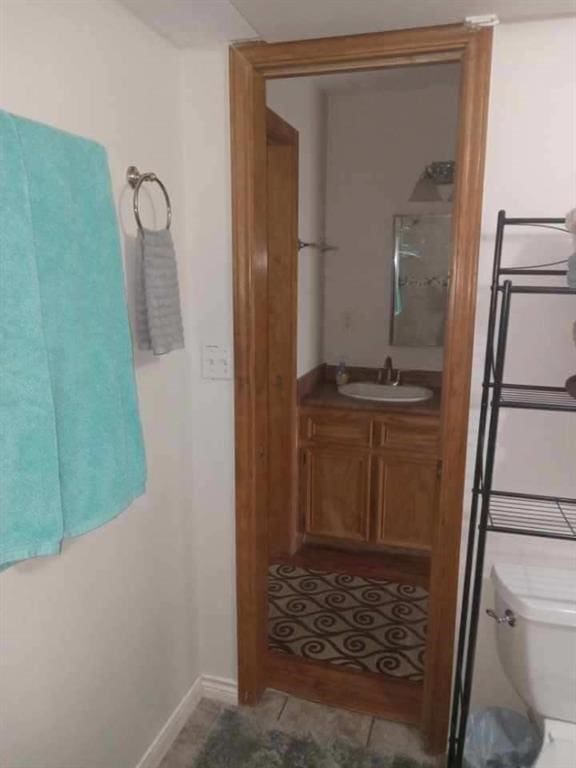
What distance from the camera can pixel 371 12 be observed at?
1444mm

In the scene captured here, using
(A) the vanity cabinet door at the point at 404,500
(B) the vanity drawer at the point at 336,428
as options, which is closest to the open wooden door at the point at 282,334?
(B) the vanity drawer at the point at 336,428

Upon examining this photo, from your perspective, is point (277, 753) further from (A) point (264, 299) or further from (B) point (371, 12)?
(B) point (371, 12)

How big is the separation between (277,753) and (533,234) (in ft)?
5.93

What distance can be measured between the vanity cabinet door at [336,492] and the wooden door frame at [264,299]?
1038mm

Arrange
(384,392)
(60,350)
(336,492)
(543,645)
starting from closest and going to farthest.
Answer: (60,350), (543,645), (336,492), (384,392)

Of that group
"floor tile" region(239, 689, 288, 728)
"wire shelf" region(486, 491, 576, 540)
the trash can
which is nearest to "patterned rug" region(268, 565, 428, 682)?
"floor tile" region(239, 689, 288, 728)

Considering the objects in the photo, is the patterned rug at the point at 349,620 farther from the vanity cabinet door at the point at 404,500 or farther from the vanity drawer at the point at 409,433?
the vanity drawer at the point at 409,433

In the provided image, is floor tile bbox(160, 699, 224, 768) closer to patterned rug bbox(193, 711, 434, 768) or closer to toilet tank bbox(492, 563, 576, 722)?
patterned rug bbox(193, 711, 434, 768)

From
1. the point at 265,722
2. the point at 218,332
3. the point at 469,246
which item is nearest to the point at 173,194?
the point at 218,332

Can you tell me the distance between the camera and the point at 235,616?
6.77 feet

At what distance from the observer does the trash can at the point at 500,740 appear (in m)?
1.69

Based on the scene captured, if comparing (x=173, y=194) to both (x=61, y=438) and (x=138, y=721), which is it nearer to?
(x=61, y=438)

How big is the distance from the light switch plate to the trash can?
4.38 feet

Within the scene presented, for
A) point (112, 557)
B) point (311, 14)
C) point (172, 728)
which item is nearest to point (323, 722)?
point (172, 728)
